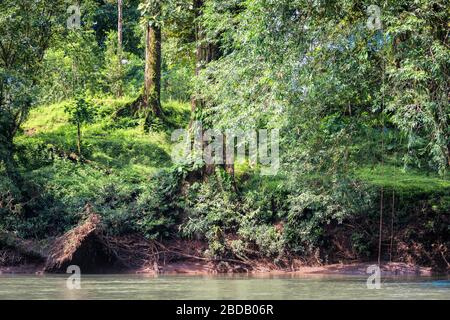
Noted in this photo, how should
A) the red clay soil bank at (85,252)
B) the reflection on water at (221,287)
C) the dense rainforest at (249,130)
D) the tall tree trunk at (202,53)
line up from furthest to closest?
the tall tree trunk at (202,53), the red clay soil bank at (85,252), the dense rainforest at (249,130), the reflection on water at (221,287)

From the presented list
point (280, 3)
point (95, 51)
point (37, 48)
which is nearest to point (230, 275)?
point (280, 3)

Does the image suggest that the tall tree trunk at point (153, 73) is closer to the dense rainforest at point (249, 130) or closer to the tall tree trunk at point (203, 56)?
the dense rainforest at point (249, 130)

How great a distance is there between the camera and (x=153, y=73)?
Result: 1050 inches

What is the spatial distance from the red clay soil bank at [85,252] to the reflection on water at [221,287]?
862 mm

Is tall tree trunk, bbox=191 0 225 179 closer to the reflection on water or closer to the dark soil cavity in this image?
the dark soil cavity

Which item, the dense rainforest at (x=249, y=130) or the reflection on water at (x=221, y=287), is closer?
the reflection on water at (x=221, y=287)

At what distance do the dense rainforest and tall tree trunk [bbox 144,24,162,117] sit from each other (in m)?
0.05

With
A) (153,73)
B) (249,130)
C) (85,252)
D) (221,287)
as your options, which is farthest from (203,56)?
(221,287)

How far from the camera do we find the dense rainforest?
16016 mm

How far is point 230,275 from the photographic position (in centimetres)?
1889

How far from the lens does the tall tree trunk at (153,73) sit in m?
26.7

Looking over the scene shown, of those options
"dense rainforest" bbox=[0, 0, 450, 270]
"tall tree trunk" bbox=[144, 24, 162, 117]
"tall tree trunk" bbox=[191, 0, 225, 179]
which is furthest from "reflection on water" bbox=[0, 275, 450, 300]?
"tall tree trunk" bbox=[144, 24, 162, 117]

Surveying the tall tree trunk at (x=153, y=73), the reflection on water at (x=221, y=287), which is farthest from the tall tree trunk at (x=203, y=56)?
the tall tree trunk at (x=153, y=73)

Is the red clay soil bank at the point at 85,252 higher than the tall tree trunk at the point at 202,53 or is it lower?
lower
